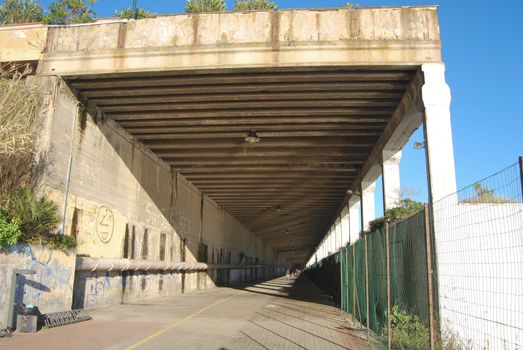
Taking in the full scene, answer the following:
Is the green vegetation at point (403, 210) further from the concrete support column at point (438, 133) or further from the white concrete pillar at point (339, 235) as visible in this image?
the white concrete pillar at point (339, 235)

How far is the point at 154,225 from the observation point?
69.2 feet

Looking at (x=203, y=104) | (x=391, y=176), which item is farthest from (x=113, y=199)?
(x=391, y=176)

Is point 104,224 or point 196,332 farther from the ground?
point 104,224

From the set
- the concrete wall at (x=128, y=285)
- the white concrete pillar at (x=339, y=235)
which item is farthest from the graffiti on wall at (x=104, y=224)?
the white concrete pillar at (x=339, y=235)

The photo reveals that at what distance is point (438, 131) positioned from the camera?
12398 millimetres

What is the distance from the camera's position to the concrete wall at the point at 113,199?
1352 centimetres

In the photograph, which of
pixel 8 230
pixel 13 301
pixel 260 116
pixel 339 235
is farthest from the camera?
pixel 339 235

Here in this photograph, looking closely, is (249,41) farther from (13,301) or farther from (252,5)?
(252,5)

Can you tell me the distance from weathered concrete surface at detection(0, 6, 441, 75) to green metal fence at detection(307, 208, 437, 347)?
538cm

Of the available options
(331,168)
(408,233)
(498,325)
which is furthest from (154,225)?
(498,325)

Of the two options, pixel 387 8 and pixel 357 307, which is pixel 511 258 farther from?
pixel 387 8

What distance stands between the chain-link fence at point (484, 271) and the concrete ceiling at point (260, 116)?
24.7ft

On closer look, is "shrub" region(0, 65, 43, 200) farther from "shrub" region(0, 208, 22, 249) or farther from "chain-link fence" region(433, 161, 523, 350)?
"chain-link fence" region(433, 161, 523, 350)

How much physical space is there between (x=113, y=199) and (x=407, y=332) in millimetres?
12006
